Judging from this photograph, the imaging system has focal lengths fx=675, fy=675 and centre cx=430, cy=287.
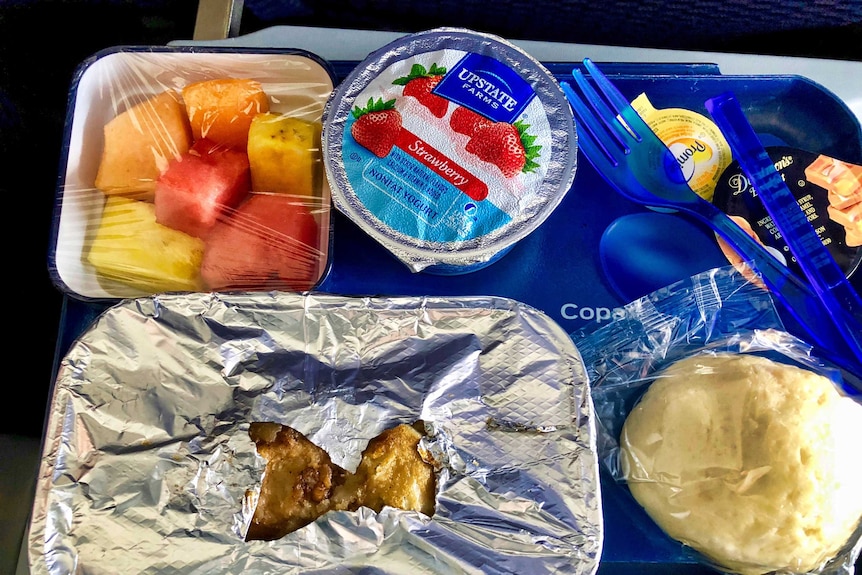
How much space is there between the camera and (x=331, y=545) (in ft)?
2.29

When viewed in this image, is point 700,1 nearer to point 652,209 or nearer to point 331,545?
point 652,209

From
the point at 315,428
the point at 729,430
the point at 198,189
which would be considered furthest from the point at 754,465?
the point at 198,189

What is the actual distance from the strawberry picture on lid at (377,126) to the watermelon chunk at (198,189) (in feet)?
0.56

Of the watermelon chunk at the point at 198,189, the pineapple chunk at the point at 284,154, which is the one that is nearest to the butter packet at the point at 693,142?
the pineapple chunk at the point at 284,154

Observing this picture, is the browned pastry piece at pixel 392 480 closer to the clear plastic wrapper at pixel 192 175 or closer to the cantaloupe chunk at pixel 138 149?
the clear plastic wrapper at pixel 192 175

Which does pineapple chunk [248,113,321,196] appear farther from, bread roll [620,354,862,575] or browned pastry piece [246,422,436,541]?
bread roll [620,354,862,575]

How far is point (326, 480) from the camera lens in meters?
0.74

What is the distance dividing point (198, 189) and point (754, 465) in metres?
0.73

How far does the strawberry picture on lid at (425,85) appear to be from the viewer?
85 centimetres

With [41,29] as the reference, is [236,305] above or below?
below

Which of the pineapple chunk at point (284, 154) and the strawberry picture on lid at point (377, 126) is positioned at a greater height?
the strawberry picture on lid at point (377, 126)

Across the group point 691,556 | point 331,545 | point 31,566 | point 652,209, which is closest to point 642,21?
point 652,209

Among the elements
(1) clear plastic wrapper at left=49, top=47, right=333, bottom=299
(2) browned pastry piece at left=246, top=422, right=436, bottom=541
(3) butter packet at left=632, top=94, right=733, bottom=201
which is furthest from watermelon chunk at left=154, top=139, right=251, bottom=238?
(3) butter packet at left=632, top=94, right=733, bottom=201

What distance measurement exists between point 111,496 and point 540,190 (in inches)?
23.3
